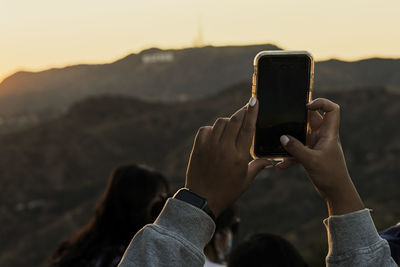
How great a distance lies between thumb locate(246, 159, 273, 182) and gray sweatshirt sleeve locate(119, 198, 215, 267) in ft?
0.54

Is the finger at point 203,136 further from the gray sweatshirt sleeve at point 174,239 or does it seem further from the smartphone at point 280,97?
the smartphone at point 280,97

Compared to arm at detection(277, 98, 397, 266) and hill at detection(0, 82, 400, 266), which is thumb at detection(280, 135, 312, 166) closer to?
arm at detection(277, 98, 397, 266)

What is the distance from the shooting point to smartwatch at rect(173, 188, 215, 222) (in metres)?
1.05

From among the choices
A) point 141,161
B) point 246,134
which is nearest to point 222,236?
point 246,134

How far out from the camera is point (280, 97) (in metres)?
1.41

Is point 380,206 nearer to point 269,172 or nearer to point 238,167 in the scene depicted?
point 269,172

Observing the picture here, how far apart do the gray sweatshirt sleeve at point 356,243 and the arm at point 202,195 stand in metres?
0.23

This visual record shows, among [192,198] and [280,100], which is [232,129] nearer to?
[192,198]

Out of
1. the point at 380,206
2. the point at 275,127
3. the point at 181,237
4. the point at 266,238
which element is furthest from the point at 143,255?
the point at 380,206

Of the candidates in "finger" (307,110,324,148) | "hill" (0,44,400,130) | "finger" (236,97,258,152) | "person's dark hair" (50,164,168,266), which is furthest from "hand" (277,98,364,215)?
"hill" (0,44,400,130)

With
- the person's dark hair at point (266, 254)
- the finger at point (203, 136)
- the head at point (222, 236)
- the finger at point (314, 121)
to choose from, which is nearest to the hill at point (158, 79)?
the head at point (222, 236)

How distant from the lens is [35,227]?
31.8m

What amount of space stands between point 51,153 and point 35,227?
48.2 ft

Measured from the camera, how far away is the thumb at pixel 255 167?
1.15 m
